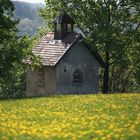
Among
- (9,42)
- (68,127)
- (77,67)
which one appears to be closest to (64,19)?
(77,67)

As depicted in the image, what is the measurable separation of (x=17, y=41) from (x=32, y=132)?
23.4 metres

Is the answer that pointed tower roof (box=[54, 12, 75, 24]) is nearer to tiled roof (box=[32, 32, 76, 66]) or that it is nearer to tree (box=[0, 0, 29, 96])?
tiled roof (box=[32, 32, 76, 66])

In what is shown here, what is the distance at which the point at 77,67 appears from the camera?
4847 cm

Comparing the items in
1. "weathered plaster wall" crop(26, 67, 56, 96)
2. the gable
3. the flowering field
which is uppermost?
the gable

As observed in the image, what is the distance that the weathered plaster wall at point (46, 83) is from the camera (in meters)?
47.2

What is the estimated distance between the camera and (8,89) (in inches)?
3263

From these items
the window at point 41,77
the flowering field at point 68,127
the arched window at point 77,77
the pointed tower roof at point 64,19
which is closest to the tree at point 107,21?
the pointed tower roof at point 64,19

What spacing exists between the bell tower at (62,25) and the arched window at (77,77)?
12.8 ft

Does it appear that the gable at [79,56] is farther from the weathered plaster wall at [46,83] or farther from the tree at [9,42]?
the tree at [9,42]

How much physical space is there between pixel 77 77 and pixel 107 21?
21.6 ft

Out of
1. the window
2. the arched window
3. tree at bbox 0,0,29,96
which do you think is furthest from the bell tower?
tree at bbox 0,0,29,96

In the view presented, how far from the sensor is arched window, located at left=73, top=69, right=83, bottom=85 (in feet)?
159

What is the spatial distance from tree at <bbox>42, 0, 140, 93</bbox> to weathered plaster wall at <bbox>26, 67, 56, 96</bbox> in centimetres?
513

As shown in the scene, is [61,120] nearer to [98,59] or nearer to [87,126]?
[87,126]
